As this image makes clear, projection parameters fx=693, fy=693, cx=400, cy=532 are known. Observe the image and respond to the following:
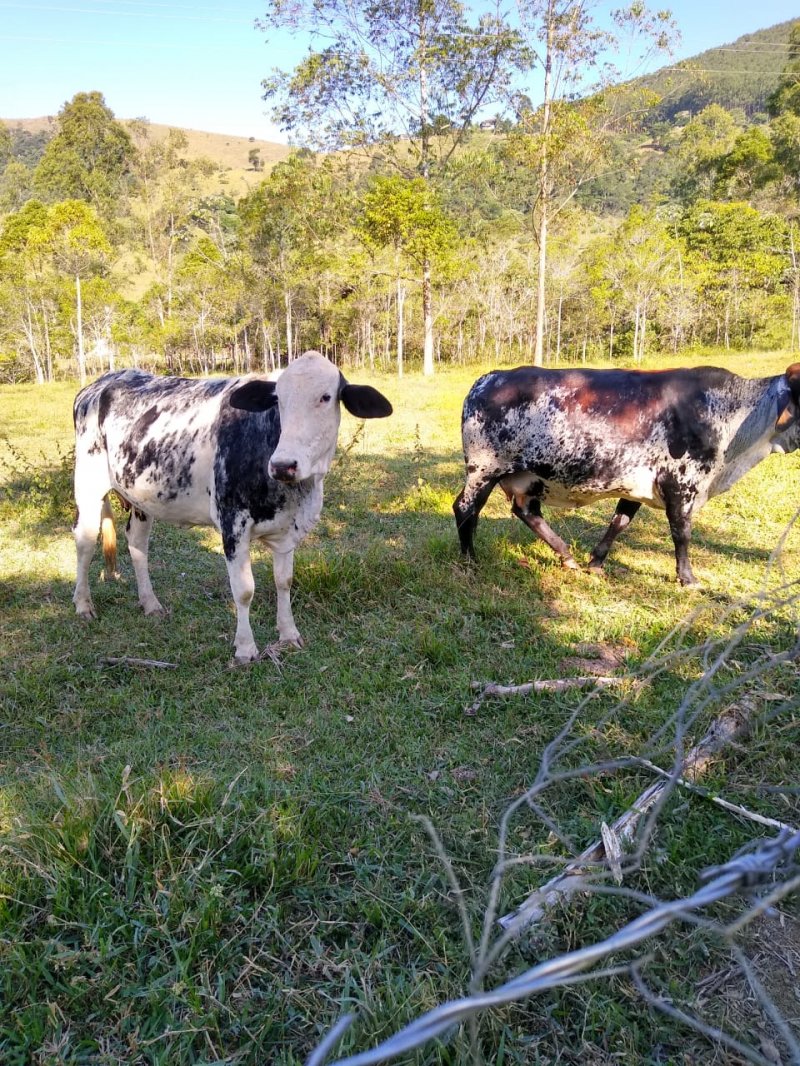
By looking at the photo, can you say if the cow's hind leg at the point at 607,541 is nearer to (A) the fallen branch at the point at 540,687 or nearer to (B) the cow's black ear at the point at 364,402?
(A) the fallen branch at the point at 540,687

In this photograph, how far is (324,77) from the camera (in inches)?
949

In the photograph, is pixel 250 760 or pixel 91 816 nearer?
pixel 91 816

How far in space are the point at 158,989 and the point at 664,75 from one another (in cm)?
2655

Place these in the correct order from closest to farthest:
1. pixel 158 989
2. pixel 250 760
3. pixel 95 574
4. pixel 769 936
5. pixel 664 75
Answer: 1. pixel 158 989
2. pixel 769 936
3. pixel 250 760
4. pixel 95 574
5. pixel 664 75

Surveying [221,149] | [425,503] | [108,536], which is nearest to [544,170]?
[425,503]

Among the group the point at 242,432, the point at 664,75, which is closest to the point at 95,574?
the point at 242,432

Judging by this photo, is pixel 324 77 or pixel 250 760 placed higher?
pixel 324 77

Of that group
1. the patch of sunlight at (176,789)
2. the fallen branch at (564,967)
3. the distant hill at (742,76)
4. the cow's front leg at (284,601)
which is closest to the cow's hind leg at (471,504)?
the cow's front leg at (284,601)

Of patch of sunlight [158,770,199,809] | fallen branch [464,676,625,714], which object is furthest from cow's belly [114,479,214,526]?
patch of sunlight [158,770,199,809]

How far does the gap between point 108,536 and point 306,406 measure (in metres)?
2.43

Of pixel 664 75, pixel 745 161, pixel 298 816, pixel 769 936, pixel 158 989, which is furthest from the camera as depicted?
pixel 745 161

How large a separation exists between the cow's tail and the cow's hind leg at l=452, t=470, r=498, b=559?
2671 millimetres

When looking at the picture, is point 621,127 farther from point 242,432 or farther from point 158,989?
point 158,989

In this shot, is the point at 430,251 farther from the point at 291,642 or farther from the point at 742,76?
the point at 742,76
